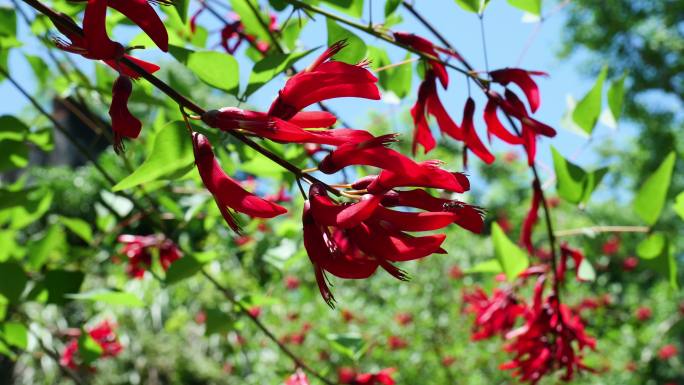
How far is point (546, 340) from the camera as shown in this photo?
0.89 metres

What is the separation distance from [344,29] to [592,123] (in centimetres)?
36

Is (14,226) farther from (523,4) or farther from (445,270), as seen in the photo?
(445,270)

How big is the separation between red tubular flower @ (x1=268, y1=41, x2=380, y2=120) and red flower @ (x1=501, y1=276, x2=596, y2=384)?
0.59 metres

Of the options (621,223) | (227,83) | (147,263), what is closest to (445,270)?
(147,263)

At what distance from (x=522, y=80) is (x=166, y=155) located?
1.09ft

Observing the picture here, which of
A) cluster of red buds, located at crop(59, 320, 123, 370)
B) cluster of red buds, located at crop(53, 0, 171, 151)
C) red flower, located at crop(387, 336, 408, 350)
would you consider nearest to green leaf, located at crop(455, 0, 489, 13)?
cluster of red buds, located at crop(53, 0, 171, 151)

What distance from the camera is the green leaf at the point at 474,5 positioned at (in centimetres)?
67

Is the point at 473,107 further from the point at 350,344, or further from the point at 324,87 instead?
the point at 350,344

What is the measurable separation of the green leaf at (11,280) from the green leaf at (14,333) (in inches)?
2.2

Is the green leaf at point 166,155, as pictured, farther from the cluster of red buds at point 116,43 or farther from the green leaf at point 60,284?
the green leaf at point 60,284

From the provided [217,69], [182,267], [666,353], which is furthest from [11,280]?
[666,353]

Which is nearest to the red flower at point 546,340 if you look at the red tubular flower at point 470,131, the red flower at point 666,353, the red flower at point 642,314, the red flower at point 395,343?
the red tubular flower at point 470,131

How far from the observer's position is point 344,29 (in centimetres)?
61

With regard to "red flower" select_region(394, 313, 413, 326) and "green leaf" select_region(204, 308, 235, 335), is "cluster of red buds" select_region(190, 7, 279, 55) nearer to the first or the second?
"green leaf" select_region(204, 308, 235, 335)
